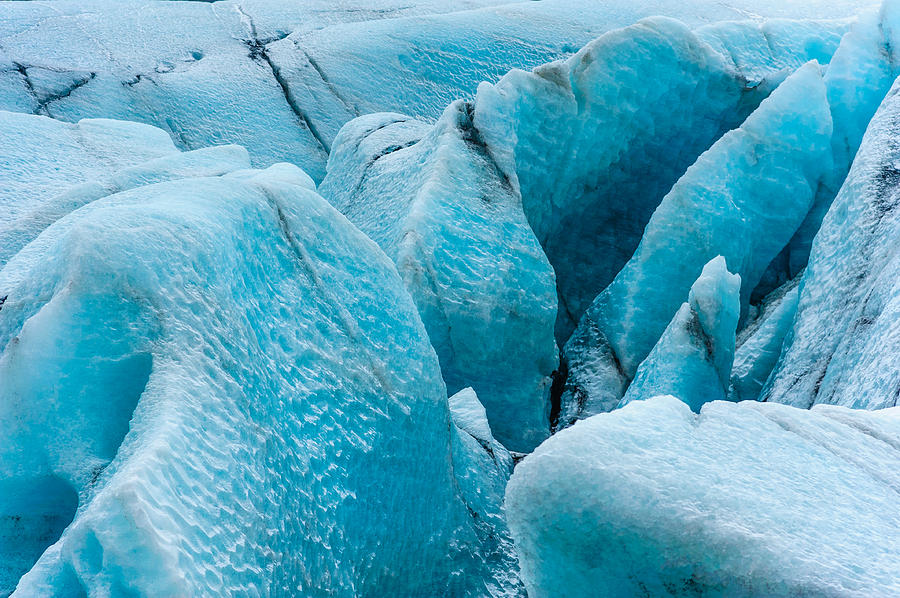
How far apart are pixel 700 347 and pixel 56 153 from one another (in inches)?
123

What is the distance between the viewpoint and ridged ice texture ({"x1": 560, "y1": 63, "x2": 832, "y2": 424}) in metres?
3.31

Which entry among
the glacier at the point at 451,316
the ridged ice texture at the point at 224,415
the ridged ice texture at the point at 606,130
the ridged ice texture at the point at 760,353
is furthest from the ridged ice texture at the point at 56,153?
the ridged ice texture at the point at 760,353

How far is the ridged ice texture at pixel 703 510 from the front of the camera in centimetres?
140

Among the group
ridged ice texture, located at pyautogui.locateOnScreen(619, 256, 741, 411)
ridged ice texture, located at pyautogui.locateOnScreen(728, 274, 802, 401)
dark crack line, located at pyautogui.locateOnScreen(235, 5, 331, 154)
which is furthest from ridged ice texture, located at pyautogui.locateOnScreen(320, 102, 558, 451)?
dark crack line, located at pyautogui.locateOnScreen(235, 5, 331, 154)

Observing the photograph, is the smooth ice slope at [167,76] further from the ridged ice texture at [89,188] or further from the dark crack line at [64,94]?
the ridged ice texture at [89,188]

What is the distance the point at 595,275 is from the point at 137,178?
215cm

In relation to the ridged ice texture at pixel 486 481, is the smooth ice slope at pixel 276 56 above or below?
above

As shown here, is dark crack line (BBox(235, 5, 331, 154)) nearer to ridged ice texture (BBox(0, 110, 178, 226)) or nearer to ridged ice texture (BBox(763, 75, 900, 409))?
ridged ice texture (BBox(0, 110, 178, 226))

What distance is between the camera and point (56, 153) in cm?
395

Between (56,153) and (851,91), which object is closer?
(851,91)

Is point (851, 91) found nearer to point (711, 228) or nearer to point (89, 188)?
point (711, 228)

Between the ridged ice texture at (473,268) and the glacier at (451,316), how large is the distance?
0.04ft

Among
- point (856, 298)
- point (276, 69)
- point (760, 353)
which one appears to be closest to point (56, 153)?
point (276, 69)

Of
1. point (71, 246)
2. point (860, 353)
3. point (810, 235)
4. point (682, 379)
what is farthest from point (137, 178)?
point (810, 235)
